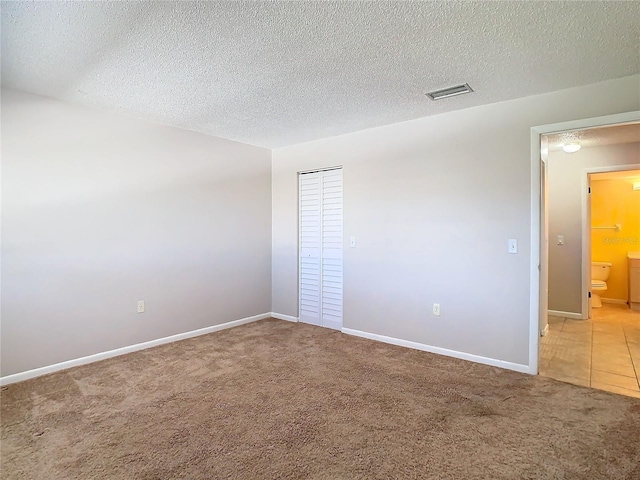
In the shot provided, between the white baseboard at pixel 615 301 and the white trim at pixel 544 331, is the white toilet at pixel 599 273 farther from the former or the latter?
the white trim at pixel 544 331

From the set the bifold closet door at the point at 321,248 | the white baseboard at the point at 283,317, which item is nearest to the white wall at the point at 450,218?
the bifold closet door at the point at 321,248

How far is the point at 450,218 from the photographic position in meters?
3.24

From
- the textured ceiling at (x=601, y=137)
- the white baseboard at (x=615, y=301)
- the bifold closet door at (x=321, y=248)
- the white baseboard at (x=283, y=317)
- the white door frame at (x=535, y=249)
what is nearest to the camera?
the white door frame at (x=535, y=249)

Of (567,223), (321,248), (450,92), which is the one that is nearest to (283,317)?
(321,248)

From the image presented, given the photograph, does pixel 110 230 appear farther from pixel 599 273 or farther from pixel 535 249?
pixel 599 273

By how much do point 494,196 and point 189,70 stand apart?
2624 millimetres

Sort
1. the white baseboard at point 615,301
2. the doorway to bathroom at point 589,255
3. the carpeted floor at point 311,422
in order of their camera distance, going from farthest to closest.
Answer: the white baseboard at point 615,301, the doorway to bathroom at point 589,255, the carpeted floor at point 311,422

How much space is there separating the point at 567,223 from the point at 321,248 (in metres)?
3.43

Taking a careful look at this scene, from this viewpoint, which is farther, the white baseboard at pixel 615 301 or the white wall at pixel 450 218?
the white baseboard at pixel 615 301

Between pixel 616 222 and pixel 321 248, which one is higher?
pixel 616 222

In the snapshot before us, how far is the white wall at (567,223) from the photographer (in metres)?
4.60

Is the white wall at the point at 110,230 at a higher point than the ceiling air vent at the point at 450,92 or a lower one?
lower

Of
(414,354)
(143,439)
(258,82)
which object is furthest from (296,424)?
(258,82)

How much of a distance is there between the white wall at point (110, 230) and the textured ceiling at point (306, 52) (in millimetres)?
376
